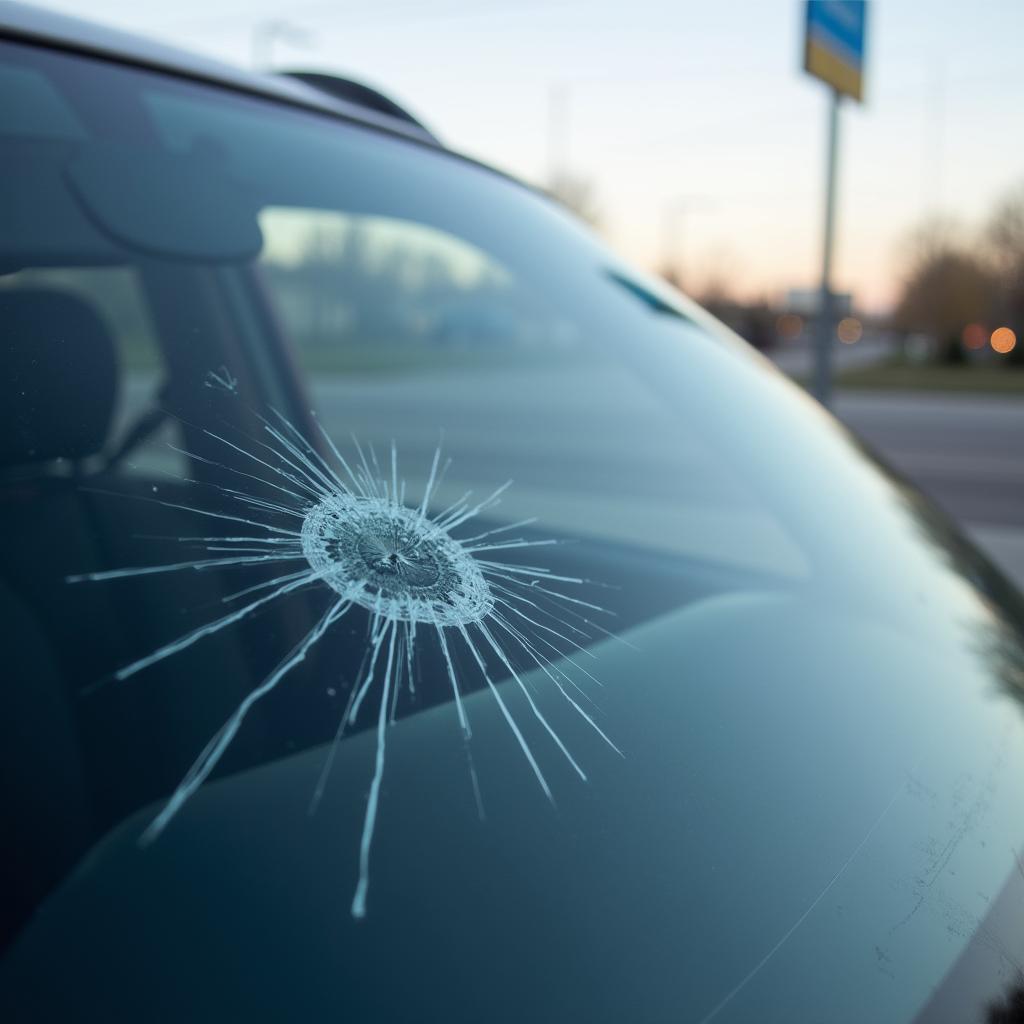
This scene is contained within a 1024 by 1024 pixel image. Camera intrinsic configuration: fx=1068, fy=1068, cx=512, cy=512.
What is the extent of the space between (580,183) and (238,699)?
133 feet

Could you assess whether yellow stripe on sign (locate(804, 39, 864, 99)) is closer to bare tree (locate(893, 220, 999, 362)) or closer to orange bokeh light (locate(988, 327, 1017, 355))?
orange bokeh light (locate(988, 327, 1017, 355))

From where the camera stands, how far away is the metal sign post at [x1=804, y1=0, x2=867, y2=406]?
569cm

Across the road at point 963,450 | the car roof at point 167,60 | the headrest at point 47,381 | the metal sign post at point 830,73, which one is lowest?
the road at point 963,450

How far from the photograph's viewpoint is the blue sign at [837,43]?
5648 millimetres

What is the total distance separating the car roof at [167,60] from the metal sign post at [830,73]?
15.7 ft

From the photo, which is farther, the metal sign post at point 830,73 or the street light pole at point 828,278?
the street light pole at point 828,278

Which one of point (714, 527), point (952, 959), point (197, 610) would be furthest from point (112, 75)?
point (714, 527)

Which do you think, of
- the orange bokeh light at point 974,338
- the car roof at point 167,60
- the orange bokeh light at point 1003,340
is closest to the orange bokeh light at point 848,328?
the orange bokeh light at point 974,338

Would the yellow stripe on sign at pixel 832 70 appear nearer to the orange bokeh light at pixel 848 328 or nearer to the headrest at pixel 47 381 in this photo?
the orange bokeh light at pixel 848 328

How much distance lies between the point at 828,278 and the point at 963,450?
8024mm

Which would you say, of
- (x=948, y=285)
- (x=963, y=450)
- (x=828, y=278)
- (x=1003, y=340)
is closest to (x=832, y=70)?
(x=828, y=278)

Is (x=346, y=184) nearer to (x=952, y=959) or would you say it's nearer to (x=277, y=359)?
(x=277, y=359)

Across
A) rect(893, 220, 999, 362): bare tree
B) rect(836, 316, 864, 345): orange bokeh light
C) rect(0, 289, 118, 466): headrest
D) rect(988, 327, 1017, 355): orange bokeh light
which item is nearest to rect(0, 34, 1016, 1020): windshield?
rect(0, 289, 118, 466): headrest

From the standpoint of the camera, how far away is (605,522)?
9.71 feet
